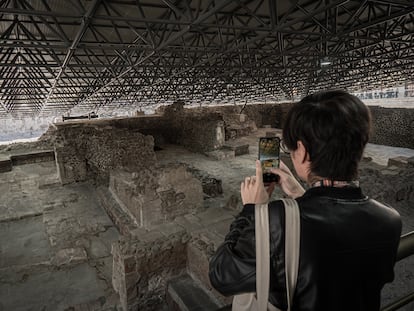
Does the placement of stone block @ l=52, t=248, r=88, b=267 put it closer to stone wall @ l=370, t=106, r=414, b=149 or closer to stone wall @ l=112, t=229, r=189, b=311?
stone wall @ l=112, t=229, r=189, b=311

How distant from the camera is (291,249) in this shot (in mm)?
777

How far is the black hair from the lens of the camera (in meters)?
0.86

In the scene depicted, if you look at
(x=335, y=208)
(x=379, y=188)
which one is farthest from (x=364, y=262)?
(x=379, y=188)

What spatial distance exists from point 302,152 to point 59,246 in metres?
7.04

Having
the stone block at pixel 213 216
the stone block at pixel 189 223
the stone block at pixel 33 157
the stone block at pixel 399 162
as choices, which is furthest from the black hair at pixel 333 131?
the stone block at pixel 33 157

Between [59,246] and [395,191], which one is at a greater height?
[395,191]

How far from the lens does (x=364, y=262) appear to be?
83cm

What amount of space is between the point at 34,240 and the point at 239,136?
1511 cm

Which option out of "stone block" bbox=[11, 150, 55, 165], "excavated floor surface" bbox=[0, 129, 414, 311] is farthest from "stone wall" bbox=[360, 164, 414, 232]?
"stone block" bbox=[11, 150, 55, 165]

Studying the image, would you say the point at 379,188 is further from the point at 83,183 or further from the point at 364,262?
the point at 83,183

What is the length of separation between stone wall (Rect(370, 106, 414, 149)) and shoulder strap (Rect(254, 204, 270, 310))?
20969 millimetres

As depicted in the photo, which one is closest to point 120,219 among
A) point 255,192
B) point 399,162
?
point 255,192

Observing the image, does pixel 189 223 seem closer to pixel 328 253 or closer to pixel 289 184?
pixel 289 184

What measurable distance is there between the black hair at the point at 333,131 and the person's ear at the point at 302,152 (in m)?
0.01
